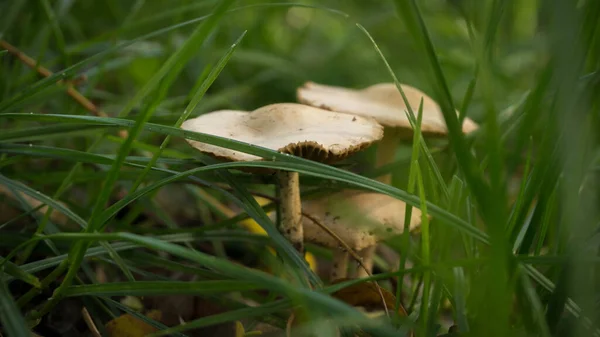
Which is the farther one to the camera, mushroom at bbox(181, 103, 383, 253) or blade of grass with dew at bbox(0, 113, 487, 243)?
mushroom at bbox(181, 103, 383, 253)

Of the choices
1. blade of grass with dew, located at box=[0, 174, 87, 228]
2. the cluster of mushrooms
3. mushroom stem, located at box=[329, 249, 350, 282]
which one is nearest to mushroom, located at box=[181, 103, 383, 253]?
the cluster of mushrooms

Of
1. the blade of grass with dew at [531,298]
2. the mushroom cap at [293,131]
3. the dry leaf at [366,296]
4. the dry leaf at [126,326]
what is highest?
the mushroom cap at [293,131]

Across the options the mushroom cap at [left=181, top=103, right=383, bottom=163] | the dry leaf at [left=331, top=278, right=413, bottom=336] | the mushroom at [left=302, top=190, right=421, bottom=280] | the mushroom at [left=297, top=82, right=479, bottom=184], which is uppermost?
the mushroom at [left=297, top=82, right=479, bottom=184]

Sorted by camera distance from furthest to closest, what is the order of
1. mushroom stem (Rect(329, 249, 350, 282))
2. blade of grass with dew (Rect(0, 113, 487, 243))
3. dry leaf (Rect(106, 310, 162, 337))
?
mushroom stem (Rect(329, 249, 350, 282)) < dry leaf (Rect(106, 310, 162, 337)) < blade of grass with dew (Rect(0, 113, 487, 243))

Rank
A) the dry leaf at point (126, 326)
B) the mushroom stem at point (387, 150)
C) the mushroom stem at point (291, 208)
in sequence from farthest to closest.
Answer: the mushroom stem at point (387, 150)
the mushroom stem at point (291, 208)
the dry leaf at point (126, 326)

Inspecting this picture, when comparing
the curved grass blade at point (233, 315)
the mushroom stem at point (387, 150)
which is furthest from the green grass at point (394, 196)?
the mushroom stem at point (387, 150)

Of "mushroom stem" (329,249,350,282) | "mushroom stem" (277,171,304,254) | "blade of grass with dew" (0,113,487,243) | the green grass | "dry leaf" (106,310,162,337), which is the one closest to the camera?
the green grass

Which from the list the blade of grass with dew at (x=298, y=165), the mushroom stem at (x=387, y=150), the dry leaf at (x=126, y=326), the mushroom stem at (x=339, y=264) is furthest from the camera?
the mushroom stem at (x=387, y=150)

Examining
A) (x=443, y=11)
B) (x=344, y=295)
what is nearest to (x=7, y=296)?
(x=344, y=295)

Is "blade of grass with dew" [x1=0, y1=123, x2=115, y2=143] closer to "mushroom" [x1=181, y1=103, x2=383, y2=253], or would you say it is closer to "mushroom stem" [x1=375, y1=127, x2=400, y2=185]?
"mushroom" [x1=181, y1=103, x2=383, y2=253]

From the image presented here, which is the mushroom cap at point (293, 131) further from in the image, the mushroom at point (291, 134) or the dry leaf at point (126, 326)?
the dry leaf at point (126, 326)
